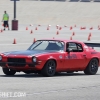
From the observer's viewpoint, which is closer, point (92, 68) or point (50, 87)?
point (50, 87)

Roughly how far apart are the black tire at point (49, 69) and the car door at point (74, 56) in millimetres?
643

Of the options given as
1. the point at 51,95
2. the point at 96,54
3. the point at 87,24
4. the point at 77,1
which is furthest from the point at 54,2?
the point at 51,95

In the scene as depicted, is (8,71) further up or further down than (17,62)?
further down

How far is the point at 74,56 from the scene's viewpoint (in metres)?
17.5

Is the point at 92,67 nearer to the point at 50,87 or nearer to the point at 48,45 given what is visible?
the point at 48,45

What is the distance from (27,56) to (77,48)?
2223mm

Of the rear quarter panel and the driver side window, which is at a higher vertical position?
the driver side window

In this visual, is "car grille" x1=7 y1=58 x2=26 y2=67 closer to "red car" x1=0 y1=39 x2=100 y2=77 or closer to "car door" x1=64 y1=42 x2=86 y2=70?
"red car" x1=0 y1=39 x2=100 y2=77

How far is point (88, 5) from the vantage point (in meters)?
81.3

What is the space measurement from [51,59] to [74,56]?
1132mm

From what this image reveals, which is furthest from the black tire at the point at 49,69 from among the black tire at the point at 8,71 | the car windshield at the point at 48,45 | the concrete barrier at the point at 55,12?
the concrete barrier at the point at 55,12

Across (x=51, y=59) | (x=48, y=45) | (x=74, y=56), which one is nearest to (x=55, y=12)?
(x=48, y=45)

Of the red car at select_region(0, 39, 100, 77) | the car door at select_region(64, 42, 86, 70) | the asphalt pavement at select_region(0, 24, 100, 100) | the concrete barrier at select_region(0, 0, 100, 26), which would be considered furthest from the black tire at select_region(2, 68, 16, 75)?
the concrete barrier at select_region(0, 0, 100, 26)

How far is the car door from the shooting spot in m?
17.4
